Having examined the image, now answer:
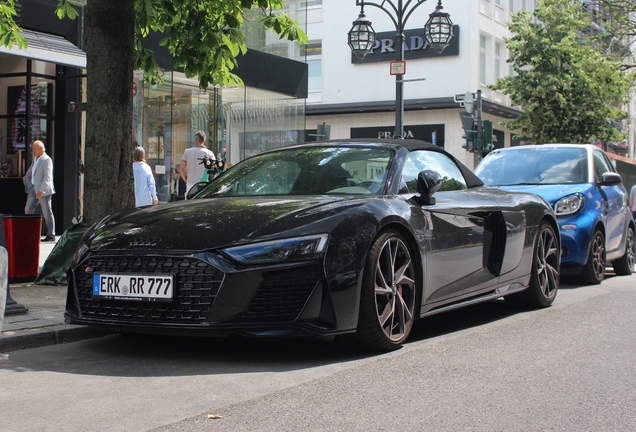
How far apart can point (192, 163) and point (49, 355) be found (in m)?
8.87

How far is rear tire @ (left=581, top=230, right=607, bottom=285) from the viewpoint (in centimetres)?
995

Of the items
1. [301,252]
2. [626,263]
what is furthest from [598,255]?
[301,252]

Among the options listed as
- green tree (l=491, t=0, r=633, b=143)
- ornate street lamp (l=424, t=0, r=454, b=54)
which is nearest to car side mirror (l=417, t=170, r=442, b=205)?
ornate street lamp (l=424, t=0, r=454, b=54)

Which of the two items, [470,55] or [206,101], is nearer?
[206,101]

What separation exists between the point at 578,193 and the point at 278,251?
20.0 ft

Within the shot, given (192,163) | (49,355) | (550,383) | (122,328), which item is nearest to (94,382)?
(122,328)

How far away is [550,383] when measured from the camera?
4598 millimetres

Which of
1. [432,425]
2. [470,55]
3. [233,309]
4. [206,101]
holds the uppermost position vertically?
[470,55]

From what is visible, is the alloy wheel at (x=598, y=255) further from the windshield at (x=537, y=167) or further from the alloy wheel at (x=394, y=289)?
the alloy wheel at (x=394, y=289)

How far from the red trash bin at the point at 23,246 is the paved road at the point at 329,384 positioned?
3083 mm

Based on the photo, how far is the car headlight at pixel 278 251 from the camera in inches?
189

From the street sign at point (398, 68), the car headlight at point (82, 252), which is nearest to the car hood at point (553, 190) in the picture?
the car headlight at point (82, 252)

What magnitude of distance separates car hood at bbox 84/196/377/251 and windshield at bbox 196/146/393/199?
0.35m

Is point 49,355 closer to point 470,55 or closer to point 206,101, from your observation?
point 206,101
